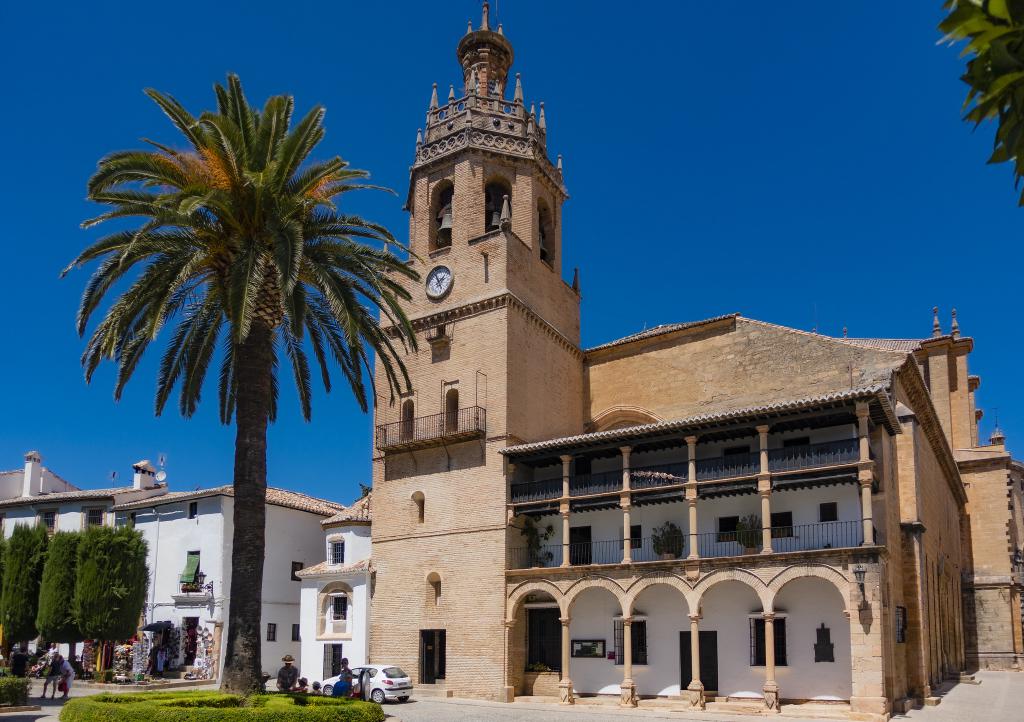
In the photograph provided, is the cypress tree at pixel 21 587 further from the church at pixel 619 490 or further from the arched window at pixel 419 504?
the arched window at pixel 419 504

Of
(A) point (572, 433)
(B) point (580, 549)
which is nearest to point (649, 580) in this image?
(B) point (580, 549)

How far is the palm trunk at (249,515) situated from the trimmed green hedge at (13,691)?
9.46 metres

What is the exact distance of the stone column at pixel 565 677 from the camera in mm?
28984

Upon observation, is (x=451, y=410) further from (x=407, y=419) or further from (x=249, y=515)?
(x=249, y=515)

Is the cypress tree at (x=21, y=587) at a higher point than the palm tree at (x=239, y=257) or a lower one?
lower

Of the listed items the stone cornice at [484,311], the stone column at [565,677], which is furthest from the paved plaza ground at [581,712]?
the stone cornice at [484,311]

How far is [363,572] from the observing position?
121 ft

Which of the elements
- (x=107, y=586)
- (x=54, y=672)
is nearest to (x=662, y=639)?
(x=54, y=672)

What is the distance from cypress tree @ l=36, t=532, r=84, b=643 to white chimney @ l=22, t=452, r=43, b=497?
1832cm

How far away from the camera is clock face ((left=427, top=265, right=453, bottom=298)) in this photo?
113 feet

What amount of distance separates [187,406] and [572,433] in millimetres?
18706

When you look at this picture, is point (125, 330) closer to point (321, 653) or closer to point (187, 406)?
point (187, 406)

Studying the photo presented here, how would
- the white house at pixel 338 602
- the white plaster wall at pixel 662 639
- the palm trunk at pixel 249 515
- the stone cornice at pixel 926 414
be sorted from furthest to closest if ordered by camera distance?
1. the white house at pixel 338 602
2. the stone cornice at pixel 926 414
3. the white plaster wall at pixel 662 639
4. the palm trunk at pixel 249 515

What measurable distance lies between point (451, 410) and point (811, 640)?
14095 millimetres
